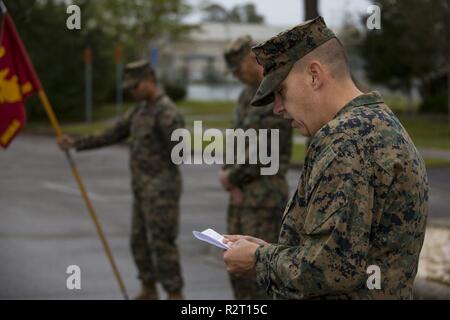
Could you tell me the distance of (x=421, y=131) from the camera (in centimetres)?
2630

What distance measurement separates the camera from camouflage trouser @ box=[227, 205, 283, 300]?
633 centimetres

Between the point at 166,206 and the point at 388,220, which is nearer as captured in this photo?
the point at 388,220

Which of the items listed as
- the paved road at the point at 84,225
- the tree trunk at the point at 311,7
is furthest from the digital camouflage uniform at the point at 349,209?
the tree trunk at the point at 311,7

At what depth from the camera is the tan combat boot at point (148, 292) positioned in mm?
7453

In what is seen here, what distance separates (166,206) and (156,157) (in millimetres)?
383

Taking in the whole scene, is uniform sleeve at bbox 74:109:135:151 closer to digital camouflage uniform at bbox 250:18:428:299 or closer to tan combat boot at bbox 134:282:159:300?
tan combat boot at bbox 134:282:159:300

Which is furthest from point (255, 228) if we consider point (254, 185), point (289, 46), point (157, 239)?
point (289, 46)

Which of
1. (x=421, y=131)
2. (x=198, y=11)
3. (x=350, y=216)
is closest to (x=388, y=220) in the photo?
(x=350, y=216)

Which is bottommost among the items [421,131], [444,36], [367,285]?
[421,131]

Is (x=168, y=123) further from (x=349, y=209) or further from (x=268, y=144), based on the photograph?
(x=349, y=209)

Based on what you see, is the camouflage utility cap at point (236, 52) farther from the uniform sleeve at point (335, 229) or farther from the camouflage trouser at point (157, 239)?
the uniform sleeve at point (335, 229)

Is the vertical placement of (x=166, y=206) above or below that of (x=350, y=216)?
below

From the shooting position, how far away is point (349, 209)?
281 cm

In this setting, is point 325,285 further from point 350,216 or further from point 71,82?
point 71,82
